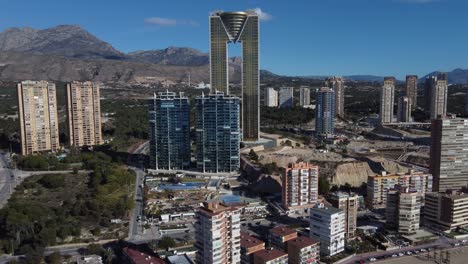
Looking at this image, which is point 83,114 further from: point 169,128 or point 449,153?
point 449,153

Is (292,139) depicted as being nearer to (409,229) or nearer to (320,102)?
(320,102)

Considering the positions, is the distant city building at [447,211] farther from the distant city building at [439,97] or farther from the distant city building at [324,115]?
the distant city building at [439,97]

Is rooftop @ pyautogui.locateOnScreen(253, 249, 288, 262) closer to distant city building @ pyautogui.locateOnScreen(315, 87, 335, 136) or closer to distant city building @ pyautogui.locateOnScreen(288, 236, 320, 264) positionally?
distant city building @ pyautogui.locateOnScreen(288, 236, 320, 264)

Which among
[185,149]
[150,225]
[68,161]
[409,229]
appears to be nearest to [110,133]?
[68,161]

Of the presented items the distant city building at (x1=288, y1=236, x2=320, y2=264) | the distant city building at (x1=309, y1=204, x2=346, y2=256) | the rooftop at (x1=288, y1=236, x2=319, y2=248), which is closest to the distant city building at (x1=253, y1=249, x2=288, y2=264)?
the distant city building at (x1=288, y1=236, x2=320, y2=264)

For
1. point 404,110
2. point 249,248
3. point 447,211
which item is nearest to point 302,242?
point 249,248

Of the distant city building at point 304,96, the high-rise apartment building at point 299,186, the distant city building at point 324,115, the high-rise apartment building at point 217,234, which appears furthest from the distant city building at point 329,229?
the distant city building at point 304,96
